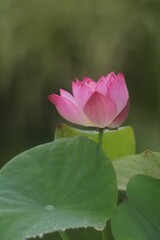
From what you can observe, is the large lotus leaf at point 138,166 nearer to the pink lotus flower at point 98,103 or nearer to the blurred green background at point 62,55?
the pink lotus flower at point 98,103

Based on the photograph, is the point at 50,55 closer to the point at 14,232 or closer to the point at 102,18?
the point at 102,18

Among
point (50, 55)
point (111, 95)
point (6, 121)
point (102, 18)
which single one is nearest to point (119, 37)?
point (102, 18)

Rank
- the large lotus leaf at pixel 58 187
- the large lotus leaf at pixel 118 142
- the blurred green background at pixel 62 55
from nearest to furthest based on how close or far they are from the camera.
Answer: the large lotus leaf at pixel 58 187
the large lotus leaf at pixel 118 142
the blurred green background at pixel 62 55

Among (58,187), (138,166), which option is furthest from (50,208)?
A: (138,166)

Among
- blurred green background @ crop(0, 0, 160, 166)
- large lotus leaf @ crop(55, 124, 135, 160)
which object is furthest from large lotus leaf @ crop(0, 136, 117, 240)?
blurred green background @ crop(0, 0, 160, 166)

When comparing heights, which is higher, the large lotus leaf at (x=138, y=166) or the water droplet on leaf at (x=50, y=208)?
the large lotus leaf at (x=138, y=166)

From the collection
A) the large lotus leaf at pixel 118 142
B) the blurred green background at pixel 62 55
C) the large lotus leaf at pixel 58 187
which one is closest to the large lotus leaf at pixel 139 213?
the large lotus leaf at pixel 58 187

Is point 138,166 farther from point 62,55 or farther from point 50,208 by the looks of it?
point 62,55
